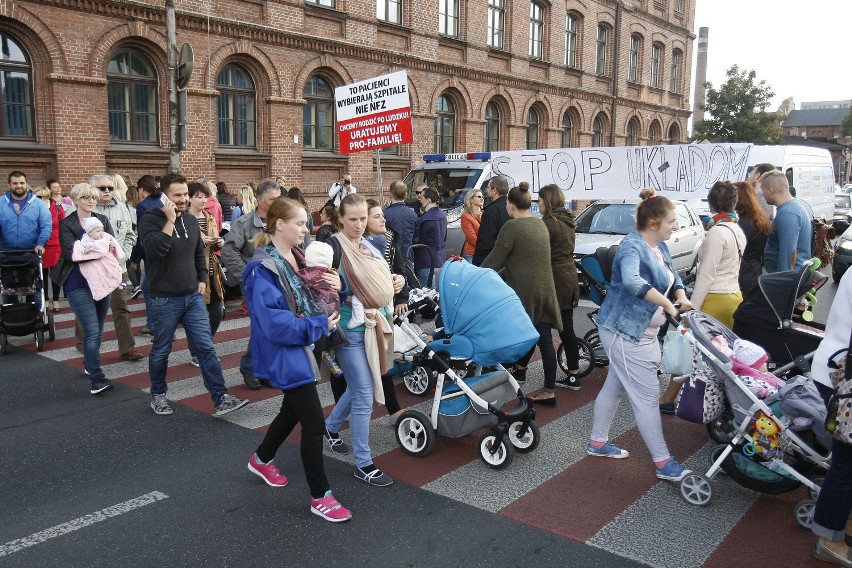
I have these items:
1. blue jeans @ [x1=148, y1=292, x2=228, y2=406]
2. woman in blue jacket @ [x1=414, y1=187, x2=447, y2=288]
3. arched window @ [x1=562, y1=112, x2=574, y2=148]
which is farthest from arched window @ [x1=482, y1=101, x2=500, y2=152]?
blue jeans @ [x1=148, y1=292, x2=228, y2=406]

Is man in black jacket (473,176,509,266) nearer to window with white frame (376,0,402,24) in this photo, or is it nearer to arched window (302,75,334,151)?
arched window (302,75,334,151)

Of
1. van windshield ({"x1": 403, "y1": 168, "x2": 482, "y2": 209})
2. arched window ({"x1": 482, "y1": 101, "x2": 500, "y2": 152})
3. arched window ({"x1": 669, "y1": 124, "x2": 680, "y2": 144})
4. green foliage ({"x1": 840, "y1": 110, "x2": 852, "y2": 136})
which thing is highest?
green foliage ({"x1": 840, "y1": 110, "x2": 852, "y2": 136})

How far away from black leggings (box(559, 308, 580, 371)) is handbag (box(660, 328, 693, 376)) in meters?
1.89

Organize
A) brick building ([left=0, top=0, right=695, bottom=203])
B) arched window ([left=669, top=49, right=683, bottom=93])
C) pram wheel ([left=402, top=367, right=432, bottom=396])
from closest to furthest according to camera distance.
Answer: pram wheel ([left=402, top=367, right=432, bottom=396]), brick building ([left=0, top=0, right=695, bottom=203]), arched window ([left=669, top=49, right=683, bottom=93])

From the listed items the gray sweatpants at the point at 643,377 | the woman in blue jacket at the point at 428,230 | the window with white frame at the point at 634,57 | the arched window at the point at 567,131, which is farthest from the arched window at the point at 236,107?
the window with white frame at the point at 634,57

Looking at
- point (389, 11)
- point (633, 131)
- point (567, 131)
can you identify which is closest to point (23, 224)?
point (389, 11)

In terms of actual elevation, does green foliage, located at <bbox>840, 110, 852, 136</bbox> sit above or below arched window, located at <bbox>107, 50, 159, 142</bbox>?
above

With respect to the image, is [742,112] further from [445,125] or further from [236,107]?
[236,107]

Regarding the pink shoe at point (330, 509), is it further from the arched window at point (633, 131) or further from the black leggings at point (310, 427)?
the arched window at point (633, 131)

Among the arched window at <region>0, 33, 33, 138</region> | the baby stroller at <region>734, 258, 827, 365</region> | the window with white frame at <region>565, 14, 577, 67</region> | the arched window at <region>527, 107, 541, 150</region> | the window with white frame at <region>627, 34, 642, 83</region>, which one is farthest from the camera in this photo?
the window with white frame at <region>627, 34, 642, 83</region>

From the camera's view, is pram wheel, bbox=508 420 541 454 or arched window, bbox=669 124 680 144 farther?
arched window, bbox=669 124 680 144

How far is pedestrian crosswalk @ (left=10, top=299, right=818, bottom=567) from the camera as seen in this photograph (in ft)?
13.1

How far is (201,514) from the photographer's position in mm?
4305

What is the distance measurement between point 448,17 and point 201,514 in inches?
869
